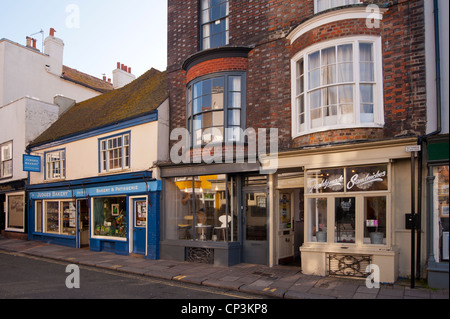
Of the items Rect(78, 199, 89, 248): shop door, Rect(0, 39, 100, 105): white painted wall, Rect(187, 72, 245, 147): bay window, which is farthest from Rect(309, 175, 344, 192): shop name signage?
Rect(0, 39, 100, 105): white painted wall

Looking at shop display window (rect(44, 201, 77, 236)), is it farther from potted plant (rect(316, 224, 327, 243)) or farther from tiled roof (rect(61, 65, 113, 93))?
potted plant (rect(316, 224, 327, 243))

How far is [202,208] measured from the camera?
38.7 feet

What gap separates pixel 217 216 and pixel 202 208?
2.18 ft

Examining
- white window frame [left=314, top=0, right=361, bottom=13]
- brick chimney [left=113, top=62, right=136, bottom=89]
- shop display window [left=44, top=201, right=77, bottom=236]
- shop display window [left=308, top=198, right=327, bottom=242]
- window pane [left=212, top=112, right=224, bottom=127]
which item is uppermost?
brick chimney [left=113, top=62, right=136, bottom=89]

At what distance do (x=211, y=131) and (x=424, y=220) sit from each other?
6.57 metres

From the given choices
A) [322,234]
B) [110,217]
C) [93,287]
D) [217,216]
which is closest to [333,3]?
[322,234]

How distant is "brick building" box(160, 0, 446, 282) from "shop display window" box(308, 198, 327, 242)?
27 mm

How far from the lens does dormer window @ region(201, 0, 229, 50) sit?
476 inches

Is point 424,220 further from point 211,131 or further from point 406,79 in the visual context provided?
point 211,131

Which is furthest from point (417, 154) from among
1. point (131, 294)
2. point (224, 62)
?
point (131, 294)

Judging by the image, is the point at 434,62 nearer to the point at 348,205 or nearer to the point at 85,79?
the point at 348,205

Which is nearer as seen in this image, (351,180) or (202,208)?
(351,180)

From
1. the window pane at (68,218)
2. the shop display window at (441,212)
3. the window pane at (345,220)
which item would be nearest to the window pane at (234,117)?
the window pane at (345,220)

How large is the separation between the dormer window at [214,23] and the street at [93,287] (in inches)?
319
